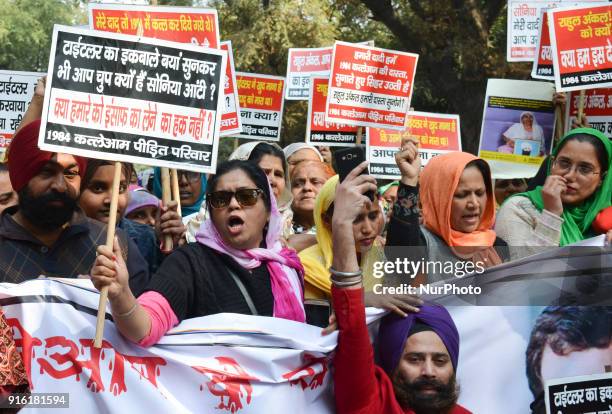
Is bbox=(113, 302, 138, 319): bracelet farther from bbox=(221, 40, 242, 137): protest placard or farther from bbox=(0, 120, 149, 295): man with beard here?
bbox=(221, 40, 242, 137): protest placard

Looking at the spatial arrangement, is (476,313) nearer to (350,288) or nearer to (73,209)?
(350,288)

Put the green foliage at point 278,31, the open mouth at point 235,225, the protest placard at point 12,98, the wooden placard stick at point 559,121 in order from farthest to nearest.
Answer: the green foliage at point 278,31
the protest placard at point 12,98
the wooden placard stick at point 559,121
the open mouth at point 235,225

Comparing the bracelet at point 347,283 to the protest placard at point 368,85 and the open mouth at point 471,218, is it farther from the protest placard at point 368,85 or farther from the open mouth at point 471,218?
the protest placard at point 368,85

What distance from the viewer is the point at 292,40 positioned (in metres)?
23.3

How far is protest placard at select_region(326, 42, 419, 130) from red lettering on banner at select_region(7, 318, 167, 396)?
473 centimetres

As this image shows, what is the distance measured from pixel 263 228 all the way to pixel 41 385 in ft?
3.21

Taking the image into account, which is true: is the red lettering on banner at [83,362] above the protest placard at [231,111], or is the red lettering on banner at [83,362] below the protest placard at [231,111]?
below

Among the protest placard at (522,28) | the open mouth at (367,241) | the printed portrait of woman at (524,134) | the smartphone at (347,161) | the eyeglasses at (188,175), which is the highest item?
the protest placard at (522,28)

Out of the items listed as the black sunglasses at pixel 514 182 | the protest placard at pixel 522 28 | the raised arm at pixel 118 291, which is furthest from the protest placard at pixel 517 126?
the raised arm at pixel 118 291

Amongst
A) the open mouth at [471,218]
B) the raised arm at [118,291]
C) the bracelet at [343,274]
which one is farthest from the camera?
the open mouth at [471,218]

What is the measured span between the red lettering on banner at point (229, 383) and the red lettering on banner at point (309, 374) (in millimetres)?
→ 142

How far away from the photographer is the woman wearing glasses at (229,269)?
3.50m

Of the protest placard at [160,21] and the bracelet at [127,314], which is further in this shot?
the protest placard at [160,21]

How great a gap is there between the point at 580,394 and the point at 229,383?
1.32 meters
